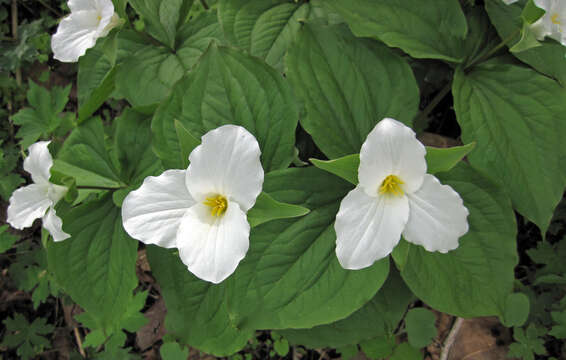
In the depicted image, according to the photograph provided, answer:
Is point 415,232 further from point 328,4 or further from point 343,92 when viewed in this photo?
point 328,4

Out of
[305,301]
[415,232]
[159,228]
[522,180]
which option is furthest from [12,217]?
[522,180]

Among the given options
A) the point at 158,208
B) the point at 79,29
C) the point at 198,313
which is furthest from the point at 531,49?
the point at 79,29

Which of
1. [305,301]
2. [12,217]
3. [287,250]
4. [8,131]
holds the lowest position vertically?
[8,131]

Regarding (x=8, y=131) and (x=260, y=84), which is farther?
(x=8, y=131)

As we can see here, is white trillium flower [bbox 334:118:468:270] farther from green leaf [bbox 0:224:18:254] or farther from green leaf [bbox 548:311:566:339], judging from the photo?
green leaf [bbox 0:224:18:254]

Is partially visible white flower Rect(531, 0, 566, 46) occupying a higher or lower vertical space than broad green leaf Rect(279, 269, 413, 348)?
higher

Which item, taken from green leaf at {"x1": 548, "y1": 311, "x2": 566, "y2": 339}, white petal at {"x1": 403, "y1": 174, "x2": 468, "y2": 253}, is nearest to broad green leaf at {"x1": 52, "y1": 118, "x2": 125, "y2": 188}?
white petal at {"x1": 403, "y1": 174, "x2": 468, "y2": 253}
